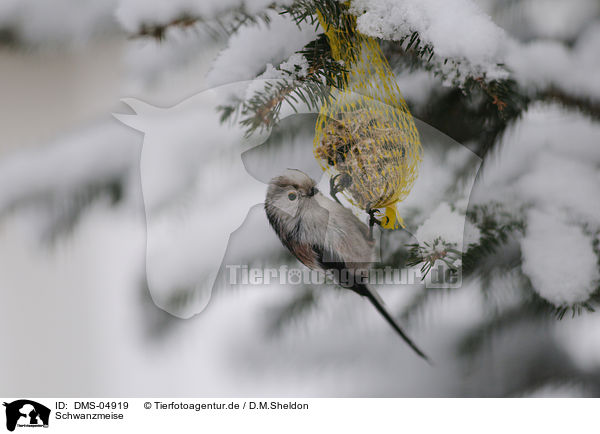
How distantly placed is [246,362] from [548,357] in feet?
1.74

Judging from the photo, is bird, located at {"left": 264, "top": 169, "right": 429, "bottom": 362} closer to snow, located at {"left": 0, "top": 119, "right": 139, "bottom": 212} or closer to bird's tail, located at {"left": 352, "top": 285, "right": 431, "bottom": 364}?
bird's tail, located at {"left": 352, "top": 285, "right": 431, "bottom": 364}

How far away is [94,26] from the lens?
772 millimetres

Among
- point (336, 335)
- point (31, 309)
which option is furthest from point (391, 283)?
point (31, 309)

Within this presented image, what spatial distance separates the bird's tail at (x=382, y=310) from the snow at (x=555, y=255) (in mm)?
227

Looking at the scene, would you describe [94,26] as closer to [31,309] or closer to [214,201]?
[214,201]

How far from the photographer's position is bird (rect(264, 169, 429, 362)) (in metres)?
0.76

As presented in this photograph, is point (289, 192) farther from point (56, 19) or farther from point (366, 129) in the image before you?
point (56, 19)

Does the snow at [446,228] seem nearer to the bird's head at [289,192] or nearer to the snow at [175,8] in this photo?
the bird's head at [289,192]
